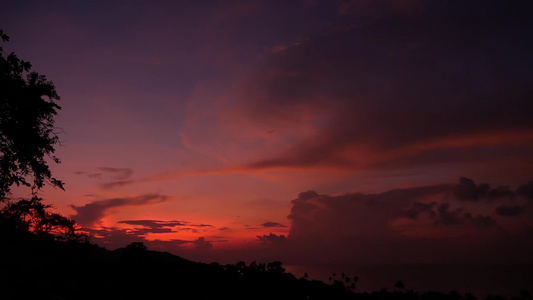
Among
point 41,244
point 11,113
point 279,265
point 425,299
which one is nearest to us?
point 11,113

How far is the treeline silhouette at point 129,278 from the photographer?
21.7 meters

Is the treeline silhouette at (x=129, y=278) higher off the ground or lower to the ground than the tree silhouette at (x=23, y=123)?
lower

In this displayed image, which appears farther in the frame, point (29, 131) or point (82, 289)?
point (29, 131)

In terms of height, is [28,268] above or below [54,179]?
below

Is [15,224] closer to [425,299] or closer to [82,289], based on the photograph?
[82,289]

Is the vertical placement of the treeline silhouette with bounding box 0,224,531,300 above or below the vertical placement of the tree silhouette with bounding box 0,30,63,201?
below

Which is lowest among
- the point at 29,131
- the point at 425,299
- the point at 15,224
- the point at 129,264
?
the point at 425,299

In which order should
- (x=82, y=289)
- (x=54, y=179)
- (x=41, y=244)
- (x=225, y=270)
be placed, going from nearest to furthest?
(x=82, y=289)
(x=54, y=179)
(x=41, y=244)
(x=225, y=270)

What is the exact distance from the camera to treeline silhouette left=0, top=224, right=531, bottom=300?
21.7 metres

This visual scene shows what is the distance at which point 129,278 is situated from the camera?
25844 mm

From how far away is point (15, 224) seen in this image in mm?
26594

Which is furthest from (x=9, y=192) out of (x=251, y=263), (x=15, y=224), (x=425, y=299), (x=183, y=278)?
(x=425, y=299)

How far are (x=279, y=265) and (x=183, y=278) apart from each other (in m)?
13.9

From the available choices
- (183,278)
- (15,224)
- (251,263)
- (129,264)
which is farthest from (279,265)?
(15,224)
